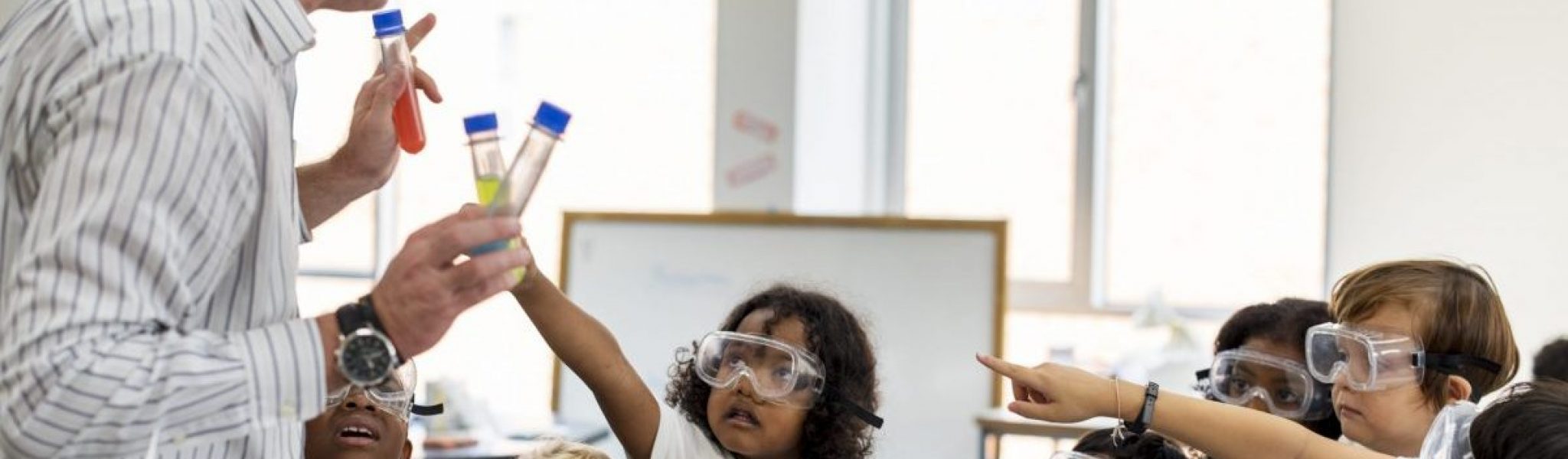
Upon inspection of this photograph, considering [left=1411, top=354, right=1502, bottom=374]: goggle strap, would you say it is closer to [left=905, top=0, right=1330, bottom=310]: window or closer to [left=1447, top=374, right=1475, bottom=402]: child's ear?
[left=1447, top=374, right=1475, bottom=402]: child's ear

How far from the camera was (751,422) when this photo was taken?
93.7 inches

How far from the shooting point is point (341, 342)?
1294mm

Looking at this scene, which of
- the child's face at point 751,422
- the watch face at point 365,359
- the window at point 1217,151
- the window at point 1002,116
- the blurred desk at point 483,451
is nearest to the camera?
the watch face at point 365,359

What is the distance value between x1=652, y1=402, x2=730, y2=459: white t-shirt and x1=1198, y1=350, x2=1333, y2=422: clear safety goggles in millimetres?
830

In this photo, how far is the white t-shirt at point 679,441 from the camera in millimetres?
2271

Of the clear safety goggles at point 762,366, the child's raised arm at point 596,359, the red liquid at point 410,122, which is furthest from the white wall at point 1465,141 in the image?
the red liquid at point 410,122

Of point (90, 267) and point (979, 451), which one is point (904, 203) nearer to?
point (979, 451)

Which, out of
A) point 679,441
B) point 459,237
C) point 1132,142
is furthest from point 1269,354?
point 1132,142

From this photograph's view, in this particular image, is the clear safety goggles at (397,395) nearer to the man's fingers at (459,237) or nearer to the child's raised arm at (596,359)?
the child's raised arm at (596,359)

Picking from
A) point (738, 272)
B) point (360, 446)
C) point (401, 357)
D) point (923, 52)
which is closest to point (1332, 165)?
point (923, 52)

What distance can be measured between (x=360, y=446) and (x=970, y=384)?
2476 millimetres

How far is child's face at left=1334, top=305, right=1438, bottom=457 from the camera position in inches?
Answer: 90.7

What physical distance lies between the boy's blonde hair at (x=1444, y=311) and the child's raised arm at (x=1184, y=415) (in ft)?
1.23

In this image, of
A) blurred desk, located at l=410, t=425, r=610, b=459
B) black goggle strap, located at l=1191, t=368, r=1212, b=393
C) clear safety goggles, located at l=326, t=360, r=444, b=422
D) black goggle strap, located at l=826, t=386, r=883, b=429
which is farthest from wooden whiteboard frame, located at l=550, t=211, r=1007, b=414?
clear safety goggles, located at l=326, t=360, r=444, b=422
